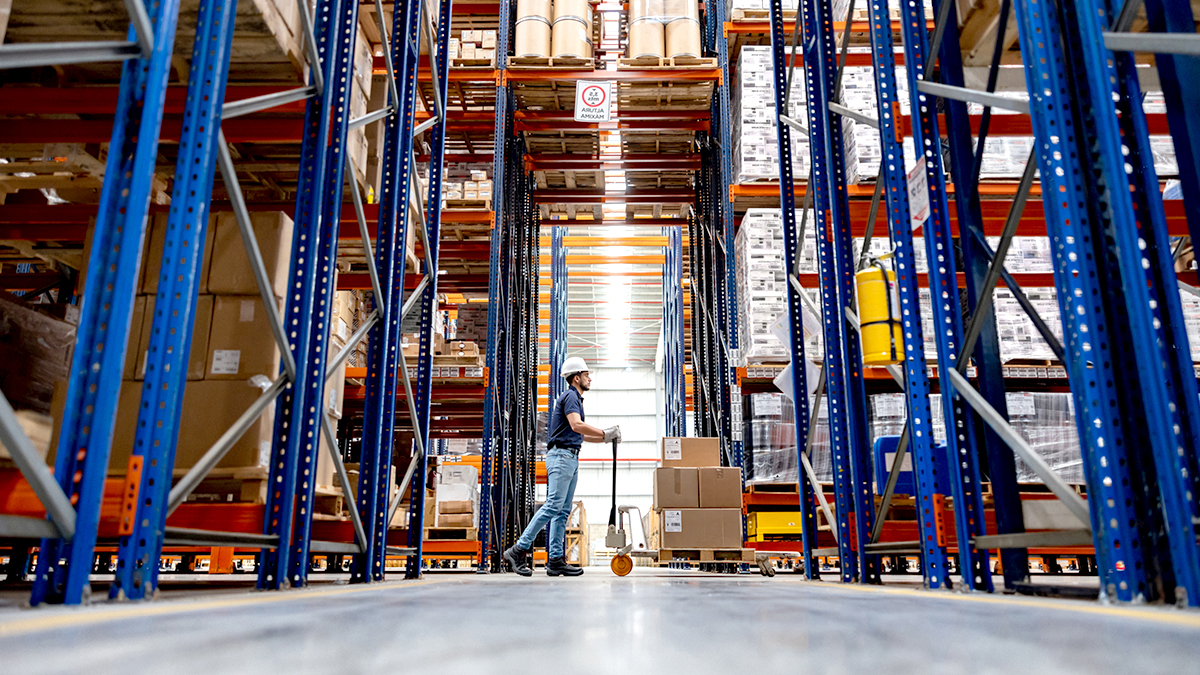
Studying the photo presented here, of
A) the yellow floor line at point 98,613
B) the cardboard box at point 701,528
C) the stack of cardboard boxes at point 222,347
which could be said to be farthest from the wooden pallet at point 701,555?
the yellow floor line at point 98,613

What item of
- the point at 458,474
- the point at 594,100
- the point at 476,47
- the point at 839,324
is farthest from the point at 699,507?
the point at 476,47

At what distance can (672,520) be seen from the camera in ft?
23.5

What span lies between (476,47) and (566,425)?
593 cm

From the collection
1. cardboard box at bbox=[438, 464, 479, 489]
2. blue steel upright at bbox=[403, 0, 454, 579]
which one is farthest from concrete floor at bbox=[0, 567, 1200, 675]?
cardboard box at bbox=[438, 464, 479, 489]

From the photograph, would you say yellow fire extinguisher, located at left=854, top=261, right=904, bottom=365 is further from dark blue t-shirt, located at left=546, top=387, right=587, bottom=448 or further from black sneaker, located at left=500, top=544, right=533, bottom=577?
black sneaker, located at left=500, top=544, right=533, bottom=577

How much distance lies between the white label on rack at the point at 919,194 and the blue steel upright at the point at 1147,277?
3.38 ft

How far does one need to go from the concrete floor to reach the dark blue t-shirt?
4.14 metres

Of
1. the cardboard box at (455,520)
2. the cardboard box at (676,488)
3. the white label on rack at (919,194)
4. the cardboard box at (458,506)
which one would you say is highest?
the white label on rack at (919,194)

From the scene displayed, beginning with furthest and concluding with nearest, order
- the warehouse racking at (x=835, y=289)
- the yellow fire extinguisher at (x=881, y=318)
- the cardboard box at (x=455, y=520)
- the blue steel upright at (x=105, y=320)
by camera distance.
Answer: the cardboard box at (x=455, y=520) < the yellow fire extinguisher at (x=881, y=318) < the warehouse racking at (x=835, y=289) < the blue steel upright at (x=105, y=320)

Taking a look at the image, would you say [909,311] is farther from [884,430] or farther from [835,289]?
[884,430]

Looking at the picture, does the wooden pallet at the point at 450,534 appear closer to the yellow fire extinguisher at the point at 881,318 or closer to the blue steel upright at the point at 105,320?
the yellow fire extinguisher at the point at 881,318

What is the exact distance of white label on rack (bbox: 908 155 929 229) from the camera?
362 cm

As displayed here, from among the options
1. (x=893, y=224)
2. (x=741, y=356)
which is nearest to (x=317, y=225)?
(x=893, y=224)

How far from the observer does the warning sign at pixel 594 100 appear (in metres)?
9.40
